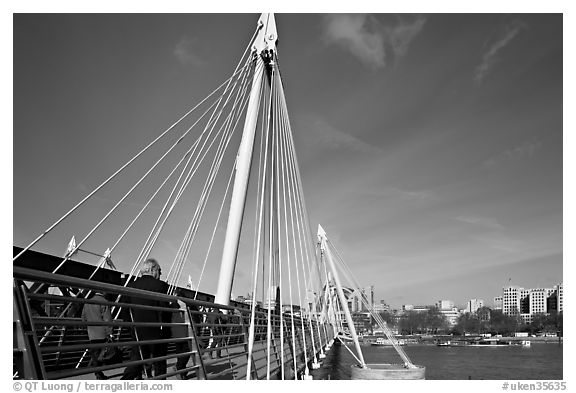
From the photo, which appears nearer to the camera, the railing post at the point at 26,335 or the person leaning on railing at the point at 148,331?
the railing post at the point at 26,335

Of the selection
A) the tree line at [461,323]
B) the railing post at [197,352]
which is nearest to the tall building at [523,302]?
the tree line at [461,323]

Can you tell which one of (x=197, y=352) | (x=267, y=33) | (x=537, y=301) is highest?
(x=267, y=33)

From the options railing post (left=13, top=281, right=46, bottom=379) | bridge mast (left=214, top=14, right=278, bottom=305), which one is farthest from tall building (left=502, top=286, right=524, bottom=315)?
railing post (left=13, top=281, right=46, bottom=379)

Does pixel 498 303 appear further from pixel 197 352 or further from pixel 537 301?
pixel 197 352

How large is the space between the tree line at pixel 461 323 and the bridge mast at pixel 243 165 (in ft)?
237

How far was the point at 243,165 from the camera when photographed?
28.0 ft

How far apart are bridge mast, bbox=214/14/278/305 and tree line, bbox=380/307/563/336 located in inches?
2838

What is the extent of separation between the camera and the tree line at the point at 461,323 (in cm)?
7926

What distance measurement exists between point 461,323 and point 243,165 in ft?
310

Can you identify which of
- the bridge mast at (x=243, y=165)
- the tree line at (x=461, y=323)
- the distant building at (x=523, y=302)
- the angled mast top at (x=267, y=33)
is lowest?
the tree line at (x=461, y=323)

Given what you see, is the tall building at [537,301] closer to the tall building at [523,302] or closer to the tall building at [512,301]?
the tall building at [523,302]

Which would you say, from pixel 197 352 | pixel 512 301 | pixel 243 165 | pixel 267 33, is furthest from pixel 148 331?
pixel 512 301

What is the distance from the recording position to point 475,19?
6730mm
